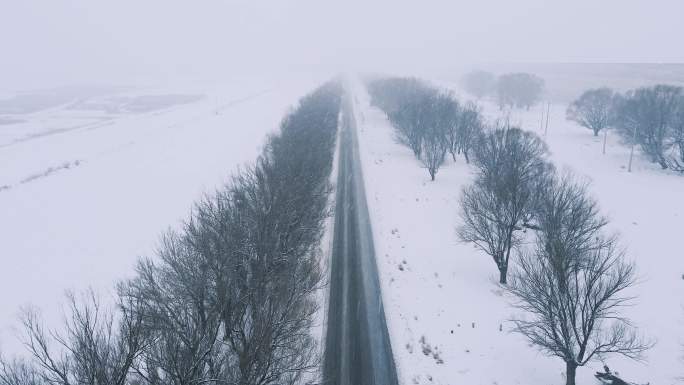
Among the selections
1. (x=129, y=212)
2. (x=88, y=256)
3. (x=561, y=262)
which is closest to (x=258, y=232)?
(x=561, y=262)

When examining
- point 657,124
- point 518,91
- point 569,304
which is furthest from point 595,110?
point 569,304

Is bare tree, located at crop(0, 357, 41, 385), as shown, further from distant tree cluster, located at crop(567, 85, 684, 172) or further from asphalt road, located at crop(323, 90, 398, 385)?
distant tree cluster, located at crop(567, 85, 684, 172)

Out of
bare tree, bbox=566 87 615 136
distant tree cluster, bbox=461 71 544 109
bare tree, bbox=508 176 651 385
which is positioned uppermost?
distant tree cluster, bbox=461 71 544 109

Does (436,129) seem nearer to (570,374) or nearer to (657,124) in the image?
(657,124)

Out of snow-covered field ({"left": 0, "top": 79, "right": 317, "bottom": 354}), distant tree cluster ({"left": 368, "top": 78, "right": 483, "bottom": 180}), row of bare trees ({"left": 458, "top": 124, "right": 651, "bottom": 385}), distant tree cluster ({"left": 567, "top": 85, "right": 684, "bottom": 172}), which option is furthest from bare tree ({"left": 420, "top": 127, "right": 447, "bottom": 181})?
distant tree cluster ({"left": 567, "top": 85, "right": 684, "bottom": 172})

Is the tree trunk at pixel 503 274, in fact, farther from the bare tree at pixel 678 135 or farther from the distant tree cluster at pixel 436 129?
the bare tree at pixel 678 135

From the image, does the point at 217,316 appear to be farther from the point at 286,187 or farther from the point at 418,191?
the point at 418,191
